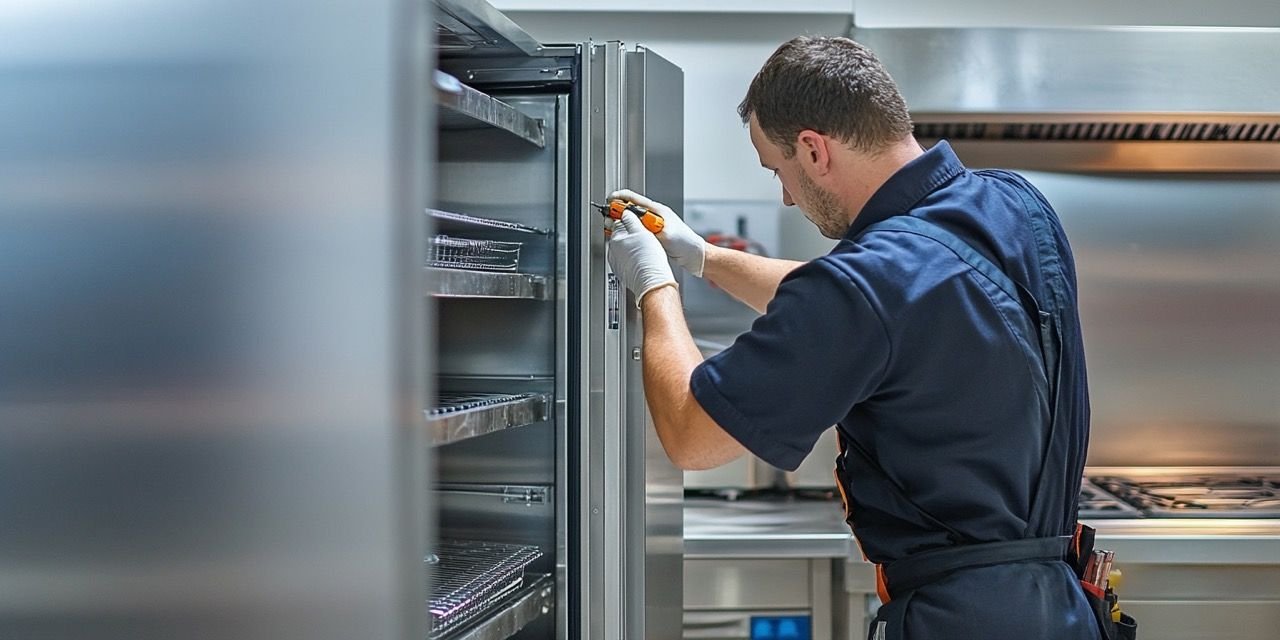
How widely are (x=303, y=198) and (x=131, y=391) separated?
8.0 inches

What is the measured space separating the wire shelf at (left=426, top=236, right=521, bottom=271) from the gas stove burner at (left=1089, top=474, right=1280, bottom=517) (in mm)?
1472

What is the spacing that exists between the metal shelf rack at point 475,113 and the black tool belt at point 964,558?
69 cm

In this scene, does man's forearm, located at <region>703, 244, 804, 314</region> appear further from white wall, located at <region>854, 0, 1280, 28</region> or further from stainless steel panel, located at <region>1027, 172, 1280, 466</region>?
stainless steel panel, located at <region>1027, 172, 1280, 466</region>

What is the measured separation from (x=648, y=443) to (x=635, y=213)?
12.0 inches

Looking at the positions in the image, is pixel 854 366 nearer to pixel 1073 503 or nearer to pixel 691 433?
pixel 691 433

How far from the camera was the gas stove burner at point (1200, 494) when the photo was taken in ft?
7.88

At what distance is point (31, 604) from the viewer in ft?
3.01

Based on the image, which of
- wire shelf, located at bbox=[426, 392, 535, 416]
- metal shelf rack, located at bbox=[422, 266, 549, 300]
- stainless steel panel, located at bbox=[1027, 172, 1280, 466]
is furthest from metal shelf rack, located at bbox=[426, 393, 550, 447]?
stainless steel panel, located at bbox=[1027, 172, 1280, 466]

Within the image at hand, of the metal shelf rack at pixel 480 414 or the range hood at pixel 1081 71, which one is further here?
the range hood at pixel 1081 71

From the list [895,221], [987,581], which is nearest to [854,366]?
[895,221]

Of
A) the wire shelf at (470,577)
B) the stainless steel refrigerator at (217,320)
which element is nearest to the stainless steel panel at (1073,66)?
the wire shelf at (470,577)

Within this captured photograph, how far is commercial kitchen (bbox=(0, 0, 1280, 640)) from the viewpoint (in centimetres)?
83

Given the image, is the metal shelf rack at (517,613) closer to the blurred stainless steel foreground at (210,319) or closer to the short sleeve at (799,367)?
the short sleeve at (799,367)

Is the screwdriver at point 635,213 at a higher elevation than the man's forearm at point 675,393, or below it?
higher
